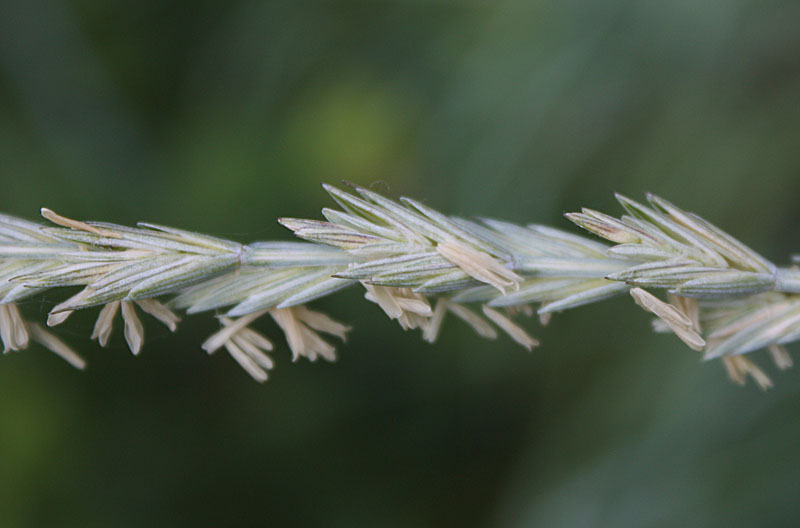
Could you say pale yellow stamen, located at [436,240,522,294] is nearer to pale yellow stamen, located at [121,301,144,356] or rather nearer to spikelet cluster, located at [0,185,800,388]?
spikelet cluster, located at [0,185,800,388]

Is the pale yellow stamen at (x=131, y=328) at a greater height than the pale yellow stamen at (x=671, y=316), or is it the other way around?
the pale yellow stamen at (x=671, y=316)

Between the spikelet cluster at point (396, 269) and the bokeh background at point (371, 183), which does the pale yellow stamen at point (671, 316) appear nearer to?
the spikelet cluster at point (396, 269)

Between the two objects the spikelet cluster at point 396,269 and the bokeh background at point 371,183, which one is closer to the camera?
the spikelet cluster at point 396,269

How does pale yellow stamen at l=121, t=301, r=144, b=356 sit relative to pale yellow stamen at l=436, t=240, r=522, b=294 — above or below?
below

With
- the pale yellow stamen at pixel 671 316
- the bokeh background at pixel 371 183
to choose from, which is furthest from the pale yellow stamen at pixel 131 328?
the bokeh background at pixel 371 183

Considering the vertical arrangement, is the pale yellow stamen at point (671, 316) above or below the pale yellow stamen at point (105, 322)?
above

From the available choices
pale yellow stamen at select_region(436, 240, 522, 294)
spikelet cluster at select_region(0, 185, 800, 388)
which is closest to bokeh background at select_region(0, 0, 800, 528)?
spikelet cluster at select_region(0, 185, 800, 388)

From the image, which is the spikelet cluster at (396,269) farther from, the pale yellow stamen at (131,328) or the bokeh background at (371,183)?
the bokeh background at (371,183)

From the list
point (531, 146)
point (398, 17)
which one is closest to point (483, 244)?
point (531, 146)

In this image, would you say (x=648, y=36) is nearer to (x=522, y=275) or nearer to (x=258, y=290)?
(x=522, y=275)

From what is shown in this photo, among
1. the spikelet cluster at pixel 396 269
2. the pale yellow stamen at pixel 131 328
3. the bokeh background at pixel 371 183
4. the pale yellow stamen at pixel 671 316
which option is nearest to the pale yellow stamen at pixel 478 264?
the spikelet cluster at pixel 396 269
